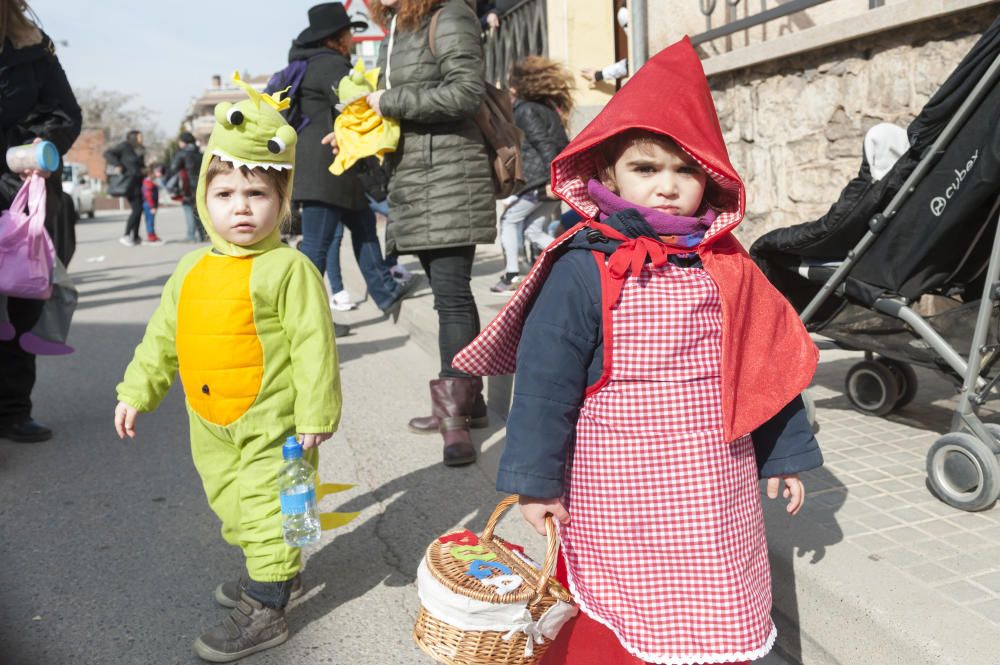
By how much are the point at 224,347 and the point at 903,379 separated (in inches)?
116

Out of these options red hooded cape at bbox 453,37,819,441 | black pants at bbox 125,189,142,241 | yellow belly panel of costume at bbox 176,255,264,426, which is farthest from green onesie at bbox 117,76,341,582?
black pants at bbox 125,189,142,241

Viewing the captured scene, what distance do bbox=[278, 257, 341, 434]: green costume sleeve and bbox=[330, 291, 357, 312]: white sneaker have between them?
5336mm

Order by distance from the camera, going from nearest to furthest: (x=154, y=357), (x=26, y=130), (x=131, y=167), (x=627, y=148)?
(x=627, y=148) < (x=154, y=357) < (x=26, y=130) < (x=131, y=167)

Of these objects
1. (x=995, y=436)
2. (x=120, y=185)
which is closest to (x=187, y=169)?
(x=120, y=185)

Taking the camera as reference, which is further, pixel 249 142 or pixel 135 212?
pixel 135 212

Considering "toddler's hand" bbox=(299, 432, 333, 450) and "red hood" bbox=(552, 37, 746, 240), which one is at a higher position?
"red hood" bbox=(552, 37, 746, 240)

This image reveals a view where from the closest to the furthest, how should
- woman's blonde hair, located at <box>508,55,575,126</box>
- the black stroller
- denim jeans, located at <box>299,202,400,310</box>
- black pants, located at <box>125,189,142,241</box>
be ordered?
1. the black stroller
2. denim jeans, located at <box>299,202,400,310</box>
3. woman's blonde hair, located at <box>508,55,575,126</box>
4. black pants, located at <box>125,189,142,241</box>

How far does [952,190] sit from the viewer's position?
3094 mm

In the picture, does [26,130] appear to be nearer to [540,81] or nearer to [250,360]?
[250,360]

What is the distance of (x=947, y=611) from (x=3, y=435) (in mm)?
4216

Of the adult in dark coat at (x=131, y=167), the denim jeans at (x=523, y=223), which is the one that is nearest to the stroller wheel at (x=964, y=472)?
the denim jeans at (x=523, y=223)

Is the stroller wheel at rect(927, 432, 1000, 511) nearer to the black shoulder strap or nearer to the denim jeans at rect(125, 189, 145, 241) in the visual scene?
the black shoulder strap

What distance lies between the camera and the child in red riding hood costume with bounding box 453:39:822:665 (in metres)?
1.82

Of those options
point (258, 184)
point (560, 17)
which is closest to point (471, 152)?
point (258, 184)
